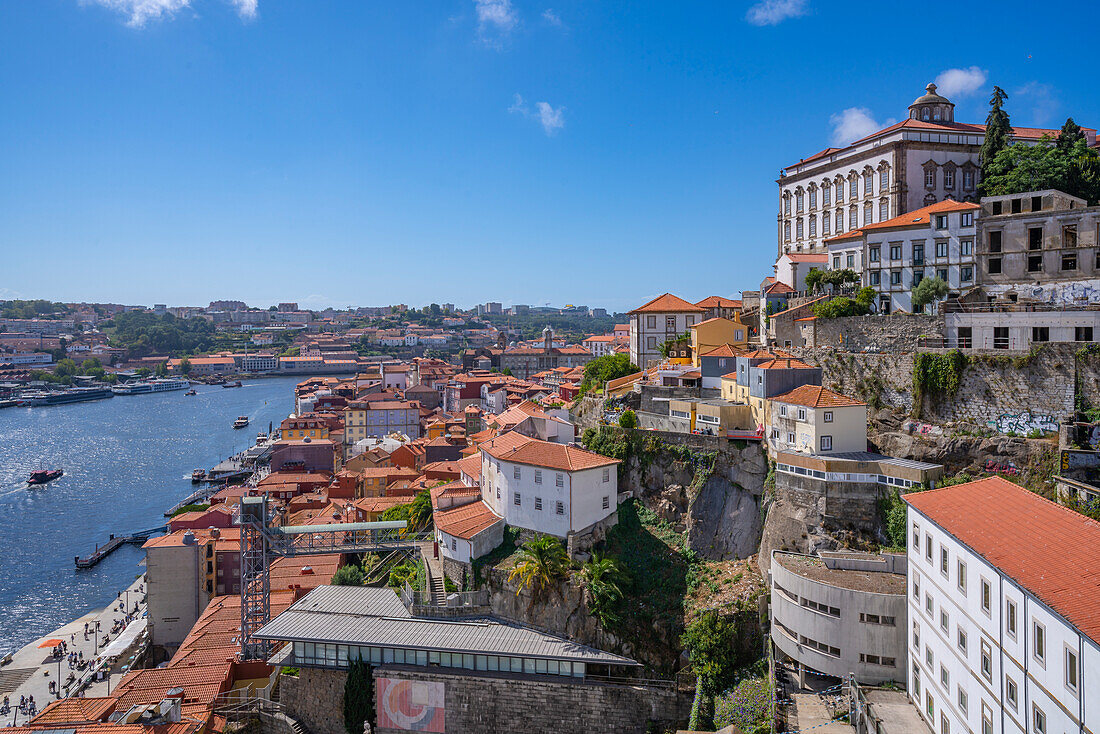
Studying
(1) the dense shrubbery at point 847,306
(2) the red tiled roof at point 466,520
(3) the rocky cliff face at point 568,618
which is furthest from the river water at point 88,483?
(1) the dense shrubbery at point 847,306

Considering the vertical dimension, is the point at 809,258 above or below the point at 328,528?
above

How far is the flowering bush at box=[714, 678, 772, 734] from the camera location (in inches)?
700

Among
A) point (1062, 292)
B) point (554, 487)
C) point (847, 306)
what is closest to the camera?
point (1062, 292)

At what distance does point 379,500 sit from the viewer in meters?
46.5

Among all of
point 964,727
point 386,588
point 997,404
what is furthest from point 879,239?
point 386,588

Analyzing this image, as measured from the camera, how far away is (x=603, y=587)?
2328 centimetres

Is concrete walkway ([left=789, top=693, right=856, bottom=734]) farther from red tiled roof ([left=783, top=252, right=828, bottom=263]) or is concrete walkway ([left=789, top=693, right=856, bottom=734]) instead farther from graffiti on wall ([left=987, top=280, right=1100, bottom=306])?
red tiled roof ([left=783, top=252, right=828, bottom=263])

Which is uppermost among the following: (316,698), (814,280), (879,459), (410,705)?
(814,280)

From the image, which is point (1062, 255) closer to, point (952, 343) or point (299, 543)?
point (952, 343)

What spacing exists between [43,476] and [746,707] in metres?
75.3

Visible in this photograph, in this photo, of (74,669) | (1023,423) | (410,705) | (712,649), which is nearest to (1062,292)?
(1023,423)

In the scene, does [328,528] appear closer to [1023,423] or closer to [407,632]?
[407,632]

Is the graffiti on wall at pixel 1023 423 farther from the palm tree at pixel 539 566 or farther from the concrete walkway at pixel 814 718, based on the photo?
the palm tree at pixel 539 566

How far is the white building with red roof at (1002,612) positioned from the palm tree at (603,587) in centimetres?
900
